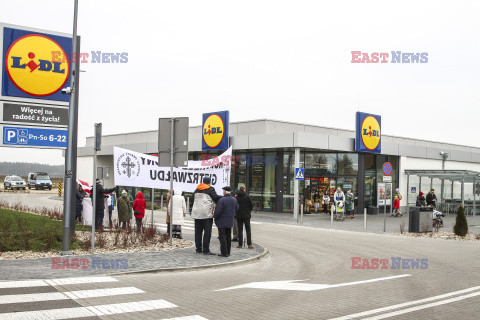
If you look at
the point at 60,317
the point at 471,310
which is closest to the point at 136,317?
the point at 60,317

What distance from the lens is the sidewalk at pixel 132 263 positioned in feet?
29.8

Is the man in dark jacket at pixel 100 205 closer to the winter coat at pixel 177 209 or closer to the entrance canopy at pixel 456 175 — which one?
the winter coat at pixel 177 209

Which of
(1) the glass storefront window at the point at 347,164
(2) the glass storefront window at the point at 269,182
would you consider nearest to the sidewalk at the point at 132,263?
(2) the glass storefront window at the point at 269,182

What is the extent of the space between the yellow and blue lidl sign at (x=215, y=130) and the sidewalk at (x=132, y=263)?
20.0 metres

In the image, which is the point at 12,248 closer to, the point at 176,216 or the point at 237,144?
the point at 176,216

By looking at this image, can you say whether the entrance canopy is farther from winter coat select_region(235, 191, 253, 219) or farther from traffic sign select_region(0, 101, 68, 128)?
traffic sign select_region(0, 101, 68, 128)

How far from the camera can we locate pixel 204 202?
1218 cm

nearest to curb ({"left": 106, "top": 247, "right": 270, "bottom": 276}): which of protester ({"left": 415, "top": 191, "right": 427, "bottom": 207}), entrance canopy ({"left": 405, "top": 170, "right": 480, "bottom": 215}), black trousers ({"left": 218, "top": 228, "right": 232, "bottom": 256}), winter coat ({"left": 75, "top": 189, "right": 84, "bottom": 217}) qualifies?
black trousers ({"left": 218, "top": 228, "right": 232, "bottom": 256})

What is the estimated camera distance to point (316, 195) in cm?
3334

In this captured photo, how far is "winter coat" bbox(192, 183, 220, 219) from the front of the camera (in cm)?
1219

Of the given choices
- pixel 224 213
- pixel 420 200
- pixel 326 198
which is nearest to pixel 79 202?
pixel 224 213

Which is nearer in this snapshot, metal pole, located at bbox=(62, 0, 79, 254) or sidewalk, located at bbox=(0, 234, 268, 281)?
sidewalk, located at bbox=(0, 234, 268, 281)

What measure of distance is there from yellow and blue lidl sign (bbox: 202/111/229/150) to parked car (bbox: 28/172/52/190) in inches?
1512

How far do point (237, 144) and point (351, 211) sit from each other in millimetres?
8302
